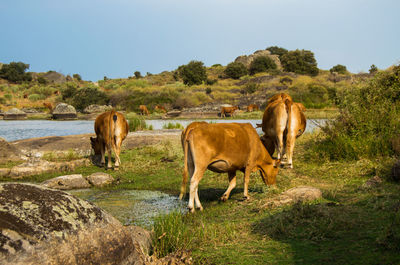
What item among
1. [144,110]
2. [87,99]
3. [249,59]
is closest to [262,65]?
[249,59]

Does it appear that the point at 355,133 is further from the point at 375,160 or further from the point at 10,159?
the point at 10,159

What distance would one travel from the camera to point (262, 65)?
81.8 metres

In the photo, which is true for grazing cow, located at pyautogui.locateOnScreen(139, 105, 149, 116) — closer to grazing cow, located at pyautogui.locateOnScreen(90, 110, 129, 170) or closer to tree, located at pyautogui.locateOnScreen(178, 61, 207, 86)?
grazing cow, located at pyautogui.locateOnScreen(90, 110, 129, 170)

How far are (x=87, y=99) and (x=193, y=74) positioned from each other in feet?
92.3

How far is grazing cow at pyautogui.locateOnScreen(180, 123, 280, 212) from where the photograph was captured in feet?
21.8

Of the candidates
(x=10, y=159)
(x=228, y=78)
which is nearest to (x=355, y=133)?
(x=10, y=159)

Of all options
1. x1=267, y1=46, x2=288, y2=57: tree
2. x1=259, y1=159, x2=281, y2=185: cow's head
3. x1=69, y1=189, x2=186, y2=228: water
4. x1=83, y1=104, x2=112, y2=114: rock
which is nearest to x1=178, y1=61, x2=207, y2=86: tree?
x1=83, y1=104, x2=112, y2=114: rock

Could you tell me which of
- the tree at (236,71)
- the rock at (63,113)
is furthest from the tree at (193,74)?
the rock at (63,113)

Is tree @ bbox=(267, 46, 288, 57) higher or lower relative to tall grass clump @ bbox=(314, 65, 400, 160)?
higher

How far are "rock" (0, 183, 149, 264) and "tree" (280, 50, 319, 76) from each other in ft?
265

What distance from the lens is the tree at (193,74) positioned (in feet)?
232

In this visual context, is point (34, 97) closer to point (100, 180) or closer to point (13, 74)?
point (13, 74)

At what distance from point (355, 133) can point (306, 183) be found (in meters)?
3.67

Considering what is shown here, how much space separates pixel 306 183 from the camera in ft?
29.5
